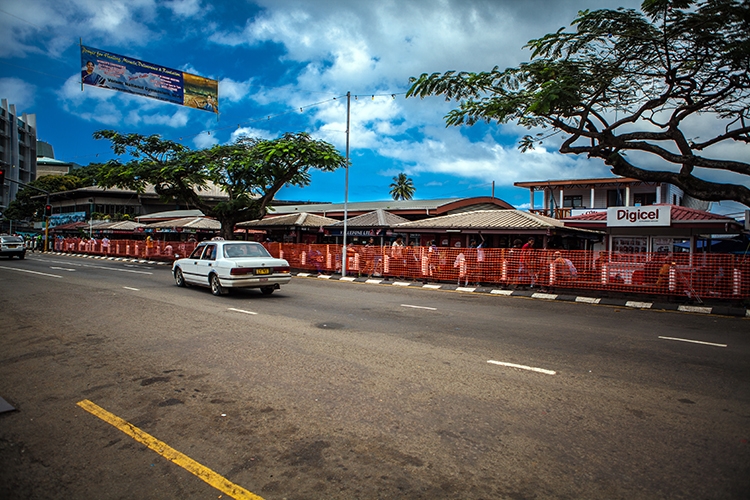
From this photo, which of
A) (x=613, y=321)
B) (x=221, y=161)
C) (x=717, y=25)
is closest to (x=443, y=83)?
(x=717, y=25)

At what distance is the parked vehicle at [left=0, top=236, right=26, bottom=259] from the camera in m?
29.4

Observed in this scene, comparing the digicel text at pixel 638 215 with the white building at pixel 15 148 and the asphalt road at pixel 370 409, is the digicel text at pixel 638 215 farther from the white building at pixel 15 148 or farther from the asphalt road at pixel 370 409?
the white building at pixel 15 148

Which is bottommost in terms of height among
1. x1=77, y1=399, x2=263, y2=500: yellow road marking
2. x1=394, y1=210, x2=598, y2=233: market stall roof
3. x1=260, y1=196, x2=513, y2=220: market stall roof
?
x1=77, y1=399, x2=263, y2=500: yellow road marking

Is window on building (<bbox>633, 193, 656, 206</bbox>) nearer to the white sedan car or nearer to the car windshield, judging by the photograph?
the white sedan car

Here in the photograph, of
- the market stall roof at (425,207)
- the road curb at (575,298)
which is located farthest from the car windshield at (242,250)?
the market stall roof at (425,207)

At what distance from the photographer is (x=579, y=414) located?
447 cm

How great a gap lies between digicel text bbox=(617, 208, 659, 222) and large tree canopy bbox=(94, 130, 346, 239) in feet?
46.8

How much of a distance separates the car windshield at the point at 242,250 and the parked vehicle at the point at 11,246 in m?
25.0

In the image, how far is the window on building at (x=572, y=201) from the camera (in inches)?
1447

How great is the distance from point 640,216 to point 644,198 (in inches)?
827

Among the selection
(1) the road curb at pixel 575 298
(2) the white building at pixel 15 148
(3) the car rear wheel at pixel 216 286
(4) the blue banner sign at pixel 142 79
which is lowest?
(1) the road curb at pixel 575 298

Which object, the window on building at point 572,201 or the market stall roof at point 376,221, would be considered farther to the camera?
the window on building at point 572,201

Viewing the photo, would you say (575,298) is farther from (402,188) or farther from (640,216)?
(402,188)

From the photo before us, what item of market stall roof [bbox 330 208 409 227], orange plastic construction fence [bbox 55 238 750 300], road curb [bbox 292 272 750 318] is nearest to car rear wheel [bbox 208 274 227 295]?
road curb [bbox 292 272 750 318]
